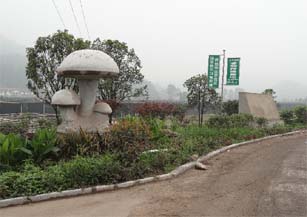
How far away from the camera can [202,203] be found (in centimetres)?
587

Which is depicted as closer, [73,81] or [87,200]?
[87,200]

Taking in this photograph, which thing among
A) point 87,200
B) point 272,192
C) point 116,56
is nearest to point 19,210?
point 87,200

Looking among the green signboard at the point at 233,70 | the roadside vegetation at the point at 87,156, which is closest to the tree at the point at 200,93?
the green signboard at the point at 233,70

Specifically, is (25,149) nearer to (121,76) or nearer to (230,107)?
(121,76)

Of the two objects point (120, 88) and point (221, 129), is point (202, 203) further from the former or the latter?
point (120, 88)

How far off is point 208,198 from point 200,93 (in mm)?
16293

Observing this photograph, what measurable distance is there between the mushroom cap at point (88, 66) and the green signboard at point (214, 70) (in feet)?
32.5

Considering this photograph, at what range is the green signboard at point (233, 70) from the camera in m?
19.4

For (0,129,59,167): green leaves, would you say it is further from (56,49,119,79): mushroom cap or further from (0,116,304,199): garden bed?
(56,49,119,79): mushroom cap

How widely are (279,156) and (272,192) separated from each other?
13.6 feet

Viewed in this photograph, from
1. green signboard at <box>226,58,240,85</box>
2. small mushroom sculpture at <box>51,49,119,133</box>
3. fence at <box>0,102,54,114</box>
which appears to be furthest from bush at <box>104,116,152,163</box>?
fence at <box>0,102,54,114</box>

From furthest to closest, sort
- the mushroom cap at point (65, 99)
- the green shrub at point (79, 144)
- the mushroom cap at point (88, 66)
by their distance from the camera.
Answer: the mushroom cap at point (65, 99), the mushroom cap at point (88, 66), the green shrub at point (79, 144)

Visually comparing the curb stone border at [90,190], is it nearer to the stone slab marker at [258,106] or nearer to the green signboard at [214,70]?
the green signboard at [214,70]

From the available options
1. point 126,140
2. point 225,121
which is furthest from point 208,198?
point 225,121
